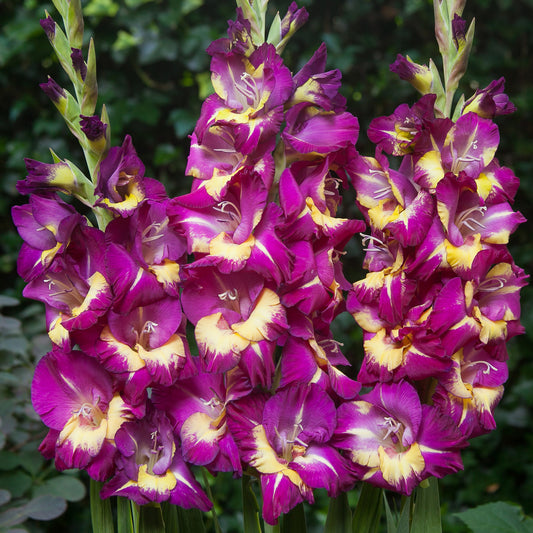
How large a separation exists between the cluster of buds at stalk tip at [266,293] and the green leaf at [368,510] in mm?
92

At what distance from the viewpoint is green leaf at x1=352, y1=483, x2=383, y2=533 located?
836 millimetres

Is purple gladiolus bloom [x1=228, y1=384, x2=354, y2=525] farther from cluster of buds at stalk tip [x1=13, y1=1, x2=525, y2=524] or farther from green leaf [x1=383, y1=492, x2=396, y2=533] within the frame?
green leaf [x1=383, y1=492, x2=396, y2=533]

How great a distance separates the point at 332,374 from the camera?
0.77 meters

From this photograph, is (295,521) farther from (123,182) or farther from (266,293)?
(123,182)

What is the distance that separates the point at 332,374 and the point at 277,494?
150mm

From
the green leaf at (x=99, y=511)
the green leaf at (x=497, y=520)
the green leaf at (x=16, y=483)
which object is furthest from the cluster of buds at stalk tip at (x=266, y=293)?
the green leaf at (x=16, y=483)

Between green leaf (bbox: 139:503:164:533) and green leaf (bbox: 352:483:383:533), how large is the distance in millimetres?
245

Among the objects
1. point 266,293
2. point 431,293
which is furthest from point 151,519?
point 431,293

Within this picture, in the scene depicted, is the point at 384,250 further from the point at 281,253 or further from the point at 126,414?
the point at 126,414

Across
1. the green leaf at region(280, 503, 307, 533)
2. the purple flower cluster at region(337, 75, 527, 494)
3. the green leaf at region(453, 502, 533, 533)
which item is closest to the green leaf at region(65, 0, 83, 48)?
the purple flower cluster at region(337, 75, 527, 494)

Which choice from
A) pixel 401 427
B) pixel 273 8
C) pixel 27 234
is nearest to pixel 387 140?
pixel 401 427

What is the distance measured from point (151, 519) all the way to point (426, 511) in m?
0.33

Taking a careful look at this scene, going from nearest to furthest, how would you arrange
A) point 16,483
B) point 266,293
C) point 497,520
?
point 266,293
point 497,520
point 16,483

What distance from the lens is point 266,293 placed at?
2.40ft
